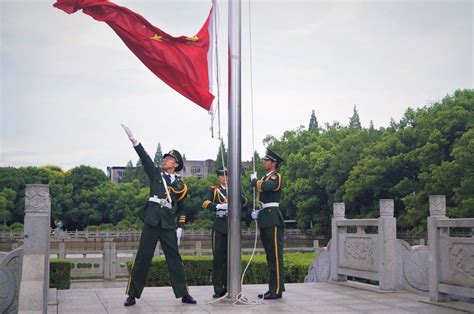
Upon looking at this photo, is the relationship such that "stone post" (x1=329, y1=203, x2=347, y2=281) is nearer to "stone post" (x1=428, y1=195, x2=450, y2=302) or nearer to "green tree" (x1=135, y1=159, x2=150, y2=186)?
"stone post" (x1=428, y1=195, x2=450, y2=302)

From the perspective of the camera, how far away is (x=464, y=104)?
28688mm

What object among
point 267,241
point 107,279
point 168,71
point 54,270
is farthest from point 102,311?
point 107,279

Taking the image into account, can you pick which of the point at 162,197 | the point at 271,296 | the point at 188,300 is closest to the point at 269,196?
the point at 271,296

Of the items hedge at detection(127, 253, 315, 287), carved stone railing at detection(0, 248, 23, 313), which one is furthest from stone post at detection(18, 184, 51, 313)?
hedge at detection(127, 253, 315, 287)

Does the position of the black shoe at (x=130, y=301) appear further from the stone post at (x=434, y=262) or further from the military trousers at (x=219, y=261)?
the stone post at (x=434, y=262)

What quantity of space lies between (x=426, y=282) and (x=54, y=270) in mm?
7985

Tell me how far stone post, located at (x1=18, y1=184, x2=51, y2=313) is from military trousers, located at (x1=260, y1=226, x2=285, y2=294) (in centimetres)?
277

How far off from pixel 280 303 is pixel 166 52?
3.40m

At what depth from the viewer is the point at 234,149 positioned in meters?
6.92

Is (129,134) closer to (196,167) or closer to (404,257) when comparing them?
(404,257)

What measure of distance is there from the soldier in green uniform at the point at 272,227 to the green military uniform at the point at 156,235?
3.69 ft

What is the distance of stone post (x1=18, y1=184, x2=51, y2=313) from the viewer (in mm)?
5738

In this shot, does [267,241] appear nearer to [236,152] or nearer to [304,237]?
[236,152]

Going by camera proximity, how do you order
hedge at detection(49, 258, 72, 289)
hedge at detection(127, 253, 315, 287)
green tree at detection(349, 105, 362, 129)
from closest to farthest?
hedge at detection(49, 258, 72, 289) < hedge at detection(127, 253, 315, 287) < green tree at detection(349, 105, 362, 129)
